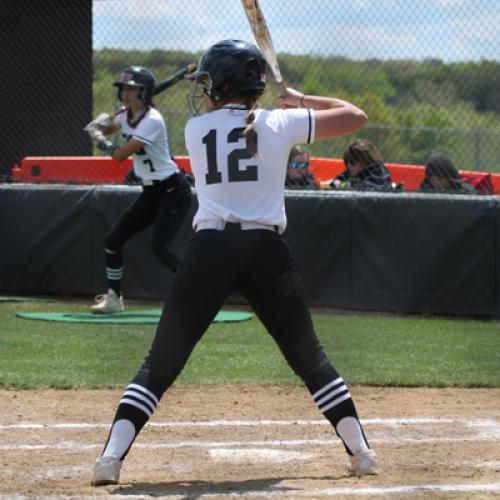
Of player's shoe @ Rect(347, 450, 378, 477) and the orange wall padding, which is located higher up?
player's shoe @ Rect(347, 450, 378, 477)

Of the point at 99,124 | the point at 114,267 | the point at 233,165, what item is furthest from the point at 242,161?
the point at 99,124

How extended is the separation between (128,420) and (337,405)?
2.55ft

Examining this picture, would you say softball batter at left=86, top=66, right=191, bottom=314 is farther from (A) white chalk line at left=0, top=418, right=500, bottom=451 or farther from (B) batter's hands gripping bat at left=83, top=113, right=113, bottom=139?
(A) white chalk line at left=0, top=418, right=500, bottom=451

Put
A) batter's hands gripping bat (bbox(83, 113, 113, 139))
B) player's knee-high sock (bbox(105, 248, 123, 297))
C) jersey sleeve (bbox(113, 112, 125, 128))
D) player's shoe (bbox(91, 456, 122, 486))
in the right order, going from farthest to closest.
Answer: batter's hands gripping bat (bbox(83, 113, 113, 139)) → jersey sleeve (bbox(113, 112, 125, 128)) → player's knee-high sock (bbox(105, 248, 123, 297)) → player's shoe (bbox(91, 456, 122, 486))

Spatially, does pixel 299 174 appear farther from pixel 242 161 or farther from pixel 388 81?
pixel 242 161

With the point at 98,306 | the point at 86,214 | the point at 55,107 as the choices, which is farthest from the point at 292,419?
the point at 55,107

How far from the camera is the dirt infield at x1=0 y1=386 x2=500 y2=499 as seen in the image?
4.19 metres

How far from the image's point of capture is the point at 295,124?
13.7ft

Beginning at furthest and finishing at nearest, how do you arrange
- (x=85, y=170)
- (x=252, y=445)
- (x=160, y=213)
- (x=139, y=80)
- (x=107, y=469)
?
(x=85, y=170)
(x=139, y=80)
(x=160, y=213)
(x=252, y=445)
(x=107, y=469)

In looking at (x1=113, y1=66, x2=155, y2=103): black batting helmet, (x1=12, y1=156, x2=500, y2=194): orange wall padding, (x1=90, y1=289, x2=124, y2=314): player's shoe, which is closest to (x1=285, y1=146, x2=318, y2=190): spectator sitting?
(x1=113, y1=66, x2=155, y2=103): black batting helmet

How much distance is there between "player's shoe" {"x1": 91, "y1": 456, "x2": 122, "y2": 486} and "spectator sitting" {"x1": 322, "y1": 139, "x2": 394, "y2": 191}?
6.37 metres

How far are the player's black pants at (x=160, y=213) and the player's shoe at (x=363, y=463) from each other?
4.82 m

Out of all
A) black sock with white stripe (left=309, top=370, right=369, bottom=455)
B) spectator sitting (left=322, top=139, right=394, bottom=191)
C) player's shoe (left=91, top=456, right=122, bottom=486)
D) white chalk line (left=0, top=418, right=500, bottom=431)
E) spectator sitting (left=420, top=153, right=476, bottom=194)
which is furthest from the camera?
spectator sitting (left=322, top=139, right=394, bottom=191)

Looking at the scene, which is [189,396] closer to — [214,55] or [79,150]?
[214,55]
